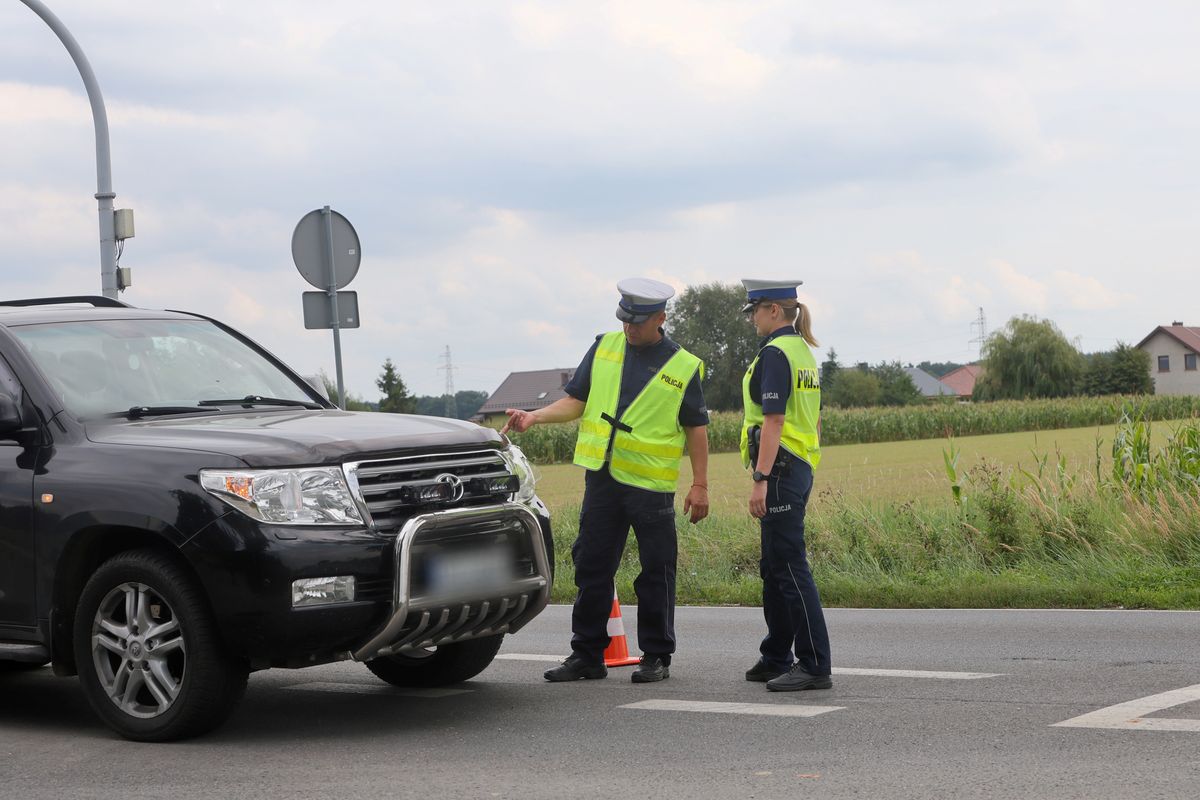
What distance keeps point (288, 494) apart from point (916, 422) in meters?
53.3

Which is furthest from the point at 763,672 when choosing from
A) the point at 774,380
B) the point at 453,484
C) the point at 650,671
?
the point at 453,484

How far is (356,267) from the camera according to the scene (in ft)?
42.8

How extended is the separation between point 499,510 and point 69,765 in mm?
2009

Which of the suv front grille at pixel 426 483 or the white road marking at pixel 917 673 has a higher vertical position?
the suv front grille at pixel 426 483

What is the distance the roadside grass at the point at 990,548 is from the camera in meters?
10.9

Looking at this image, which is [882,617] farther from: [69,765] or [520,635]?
[69,765]

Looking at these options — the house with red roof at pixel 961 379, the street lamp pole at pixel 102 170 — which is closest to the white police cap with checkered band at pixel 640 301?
the street lamp pole at pixel 102 170

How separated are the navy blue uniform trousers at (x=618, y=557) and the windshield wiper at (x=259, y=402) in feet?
4.80

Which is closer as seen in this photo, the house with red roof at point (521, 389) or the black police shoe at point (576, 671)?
the black police shoe at point (576, 671)

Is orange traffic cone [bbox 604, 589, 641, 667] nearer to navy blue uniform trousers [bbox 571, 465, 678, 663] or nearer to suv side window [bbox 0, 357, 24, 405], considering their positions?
navy blue uniform trousers [bbox 571, 465, 678, 663]

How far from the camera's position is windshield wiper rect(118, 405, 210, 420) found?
22.1ft

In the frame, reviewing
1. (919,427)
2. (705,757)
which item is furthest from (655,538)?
(919,427)

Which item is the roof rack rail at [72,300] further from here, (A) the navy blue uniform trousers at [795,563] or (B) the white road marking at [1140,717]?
→ (B) the white road marking at [1140,717]

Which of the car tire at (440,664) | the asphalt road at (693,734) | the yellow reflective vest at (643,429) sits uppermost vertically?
the yellow reflective vest at (643,429)
